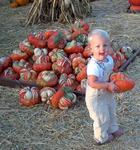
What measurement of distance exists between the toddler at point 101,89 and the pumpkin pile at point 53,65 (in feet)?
2.06

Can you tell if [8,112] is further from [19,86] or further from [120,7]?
[120,7]

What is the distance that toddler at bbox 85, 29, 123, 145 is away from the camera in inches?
124

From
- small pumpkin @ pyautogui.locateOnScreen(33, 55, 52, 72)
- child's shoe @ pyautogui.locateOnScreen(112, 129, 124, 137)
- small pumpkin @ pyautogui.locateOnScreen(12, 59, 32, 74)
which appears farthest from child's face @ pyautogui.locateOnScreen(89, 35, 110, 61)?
small pumpkin @ pyautogui.locateOnScreen(12, 59, 32, 74)

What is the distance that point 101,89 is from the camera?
128 inches

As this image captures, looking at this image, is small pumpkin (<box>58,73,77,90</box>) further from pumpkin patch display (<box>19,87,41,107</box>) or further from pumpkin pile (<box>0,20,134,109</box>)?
pumpkin patch display (<box>19,87,41,107</box>)

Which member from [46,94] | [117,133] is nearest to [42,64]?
[46,94]

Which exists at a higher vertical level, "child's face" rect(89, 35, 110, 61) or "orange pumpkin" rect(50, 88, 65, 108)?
"child's face" rect(89, 35, 110, 61)

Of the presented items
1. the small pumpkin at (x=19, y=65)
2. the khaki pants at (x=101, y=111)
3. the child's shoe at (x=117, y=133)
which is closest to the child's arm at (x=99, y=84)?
the khaki pants at (x=101, y=111)

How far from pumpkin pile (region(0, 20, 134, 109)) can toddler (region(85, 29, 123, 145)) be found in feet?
2.06

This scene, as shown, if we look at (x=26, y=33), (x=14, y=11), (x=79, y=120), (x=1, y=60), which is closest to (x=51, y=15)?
(x=26, y=33)

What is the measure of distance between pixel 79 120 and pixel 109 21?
309cm

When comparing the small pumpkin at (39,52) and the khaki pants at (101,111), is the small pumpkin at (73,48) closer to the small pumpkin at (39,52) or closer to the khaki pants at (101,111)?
the small pumpkin at (39,52)

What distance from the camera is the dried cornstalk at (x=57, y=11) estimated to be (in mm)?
6590

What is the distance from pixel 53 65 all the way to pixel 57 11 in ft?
8.16
